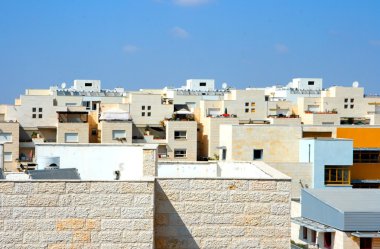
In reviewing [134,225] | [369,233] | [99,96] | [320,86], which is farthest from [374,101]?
[134,225]

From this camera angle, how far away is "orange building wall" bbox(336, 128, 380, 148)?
49500 millimetres

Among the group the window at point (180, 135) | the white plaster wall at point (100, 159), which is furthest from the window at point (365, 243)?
the window at point (180, 135)

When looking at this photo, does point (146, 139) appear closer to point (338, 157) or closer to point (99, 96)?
point (99, 96)

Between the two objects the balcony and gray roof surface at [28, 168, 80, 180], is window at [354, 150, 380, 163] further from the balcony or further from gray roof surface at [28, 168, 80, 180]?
gray roof surface at [28, 168, 80, 180]

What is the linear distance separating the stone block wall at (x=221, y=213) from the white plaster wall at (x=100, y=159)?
4413 mm

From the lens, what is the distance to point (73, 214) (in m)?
9.81

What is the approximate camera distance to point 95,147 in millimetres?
16078

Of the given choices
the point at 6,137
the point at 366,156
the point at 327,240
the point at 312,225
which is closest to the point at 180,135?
the point at 6,137

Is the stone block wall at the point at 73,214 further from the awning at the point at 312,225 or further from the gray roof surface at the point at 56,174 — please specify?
the awning at the point at 312,225

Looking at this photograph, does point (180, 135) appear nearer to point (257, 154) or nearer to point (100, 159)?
point (257, 154)

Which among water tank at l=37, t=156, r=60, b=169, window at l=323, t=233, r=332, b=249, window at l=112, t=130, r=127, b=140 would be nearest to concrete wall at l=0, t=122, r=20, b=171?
window at l=112, t=130, r=127, b=140

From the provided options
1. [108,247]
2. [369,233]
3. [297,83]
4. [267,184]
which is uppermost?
[297,83]

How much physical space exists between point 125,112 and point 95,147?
54.7 m

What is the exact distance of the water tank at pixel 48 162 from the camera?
15836mm
